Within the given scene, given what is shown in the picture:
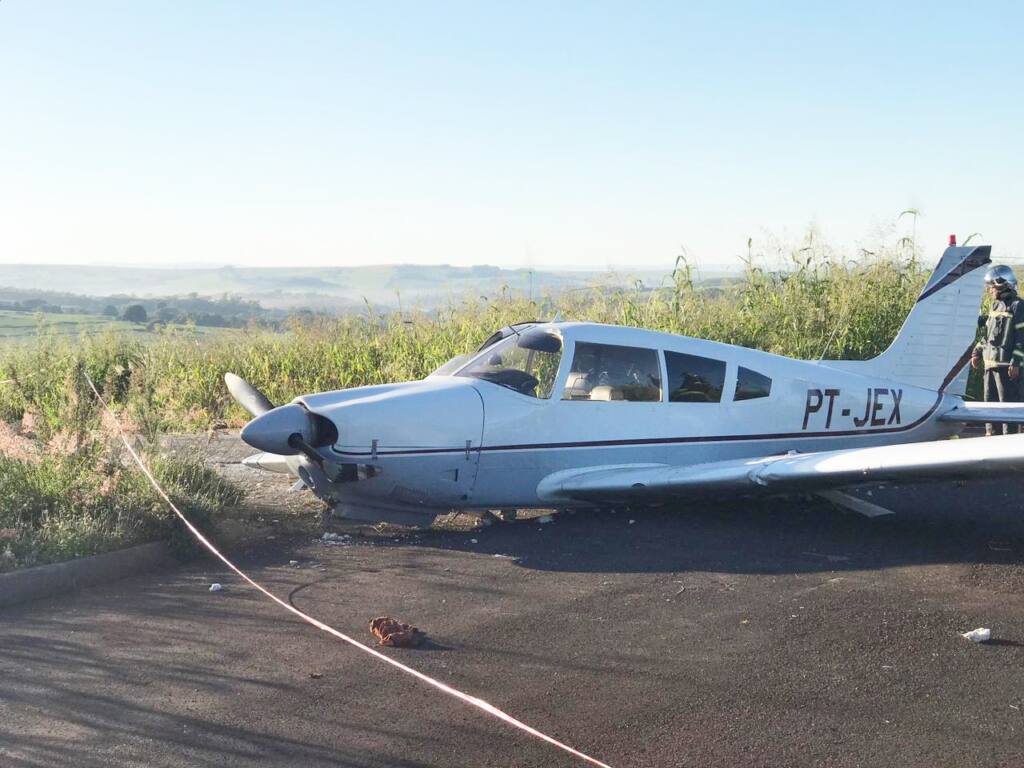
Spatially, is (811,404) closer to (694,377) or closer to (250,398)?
(694,377)

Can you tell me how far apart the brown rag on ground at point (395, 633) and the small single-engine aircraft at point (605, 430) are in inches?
97.6

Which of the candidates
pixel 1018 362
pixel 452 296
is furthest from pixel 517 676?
pixel 452 296

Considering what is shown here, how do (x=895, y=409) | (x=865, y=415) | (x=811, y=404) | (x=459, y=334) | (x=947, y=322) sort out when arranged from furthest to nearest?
(x=459, y=334) < (x=947, y=322) < (x=895, y=409) < (x=865, y=415) < (x=811, y=404)

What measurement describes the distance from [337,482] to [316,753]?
4.27 metres

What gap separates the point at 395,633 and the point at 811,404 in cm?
574

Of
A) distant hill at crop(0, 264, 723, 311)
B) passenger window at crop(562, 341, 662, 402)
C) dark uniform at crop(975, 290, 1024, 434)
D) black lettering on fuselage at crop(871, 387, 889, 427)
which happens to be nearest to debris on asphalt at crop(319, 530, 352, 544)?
passenger window at crop(562, 341, 662, 402)

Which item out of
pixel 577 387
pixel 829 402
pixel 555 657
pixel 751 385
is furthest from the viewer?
pixel 829 402

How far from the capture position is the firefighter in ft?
41.1

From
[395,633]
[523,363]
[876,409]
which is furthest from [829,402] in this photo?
[395,633]

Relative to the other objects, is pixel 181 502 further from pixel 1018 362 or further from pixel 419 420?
pixel 1018 362

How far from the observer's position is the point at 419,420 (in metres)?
8.67

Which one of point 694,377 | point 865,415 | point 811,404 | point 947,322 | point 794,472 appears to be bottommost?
point 794,472

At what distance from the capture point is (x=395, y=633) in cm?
590

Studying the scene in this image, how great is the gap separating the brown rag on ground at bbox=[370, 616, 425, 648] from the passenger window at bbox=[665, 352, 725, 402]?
4.33 m
